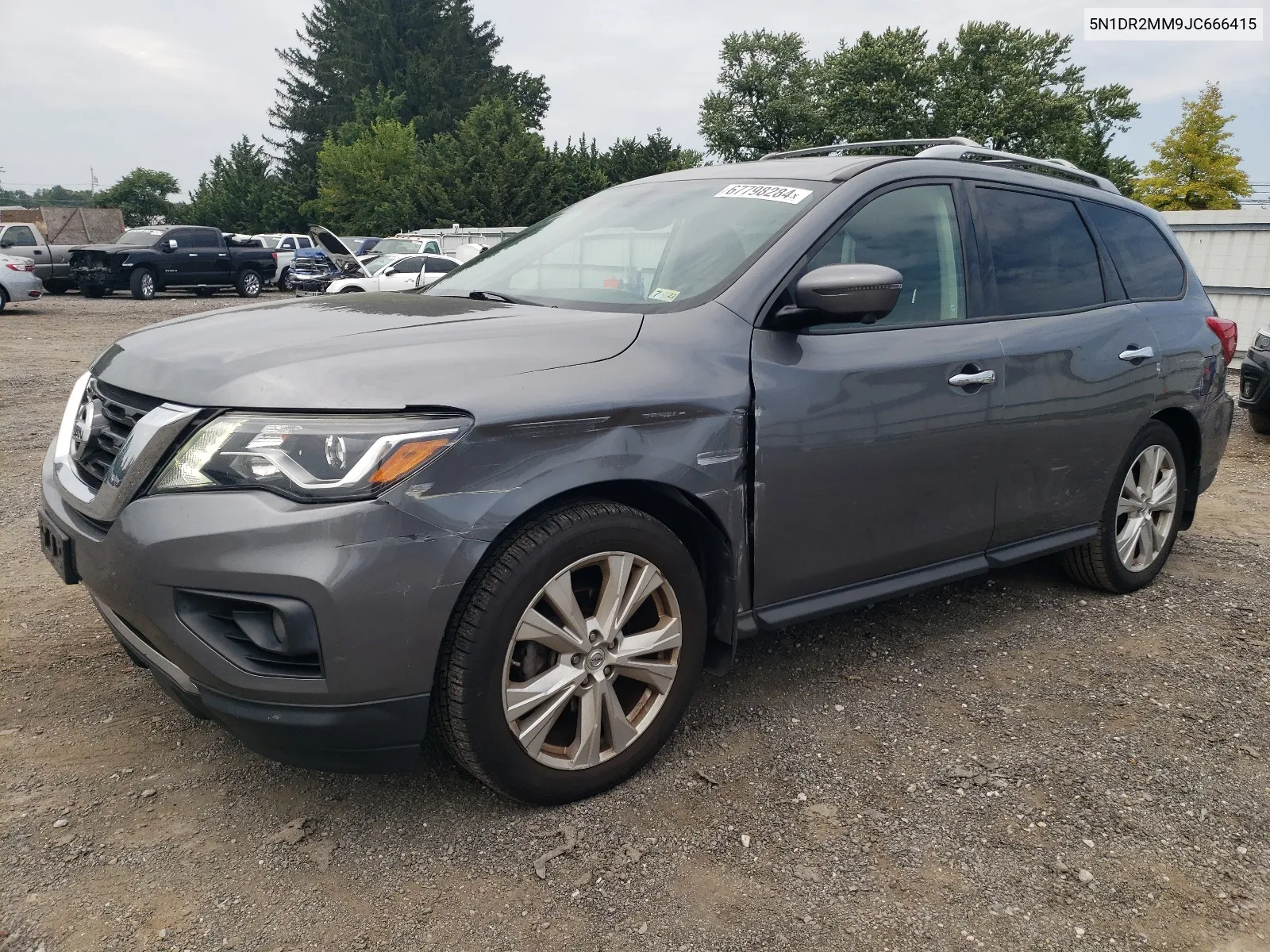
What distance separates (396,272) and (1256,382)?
55.2 ft

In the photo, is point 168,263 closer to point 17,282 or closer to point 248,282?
point 248,282

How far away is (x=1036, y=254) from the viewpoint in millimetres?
3711

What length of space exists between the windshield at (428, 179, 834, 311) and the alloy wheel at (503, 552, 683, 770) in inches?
32.4

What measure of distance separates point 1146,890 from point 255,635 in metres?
2.13

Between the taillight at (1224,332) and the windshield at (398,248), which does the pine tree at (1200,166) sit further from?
the taillight at (1224,332)

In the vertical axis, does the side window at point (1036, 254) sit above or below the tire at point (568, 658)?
above

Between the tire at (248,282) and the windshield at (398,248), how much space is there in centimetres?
301

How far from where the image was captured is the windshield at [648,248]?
9.77 ft

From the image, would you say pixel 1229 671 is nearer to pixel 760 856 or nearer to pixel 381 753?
pixel 760 856

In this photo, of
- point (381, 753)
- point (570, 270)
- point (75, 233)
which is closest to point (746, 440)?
point (570, 270)

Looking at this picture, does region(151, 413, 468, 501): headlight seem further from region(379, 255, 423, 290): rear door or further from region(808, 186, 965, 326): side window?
region(379, 255, 423, 290): rear door

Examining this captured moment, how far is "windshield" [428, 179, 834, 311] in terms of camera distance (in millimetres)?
2979

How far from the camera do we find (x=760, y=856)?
8.04ft

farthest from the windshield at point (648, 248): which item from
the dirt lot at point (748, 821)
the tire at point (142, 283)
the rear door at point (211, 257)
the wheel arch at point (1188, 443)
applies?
the rear door at point (211, 257)
